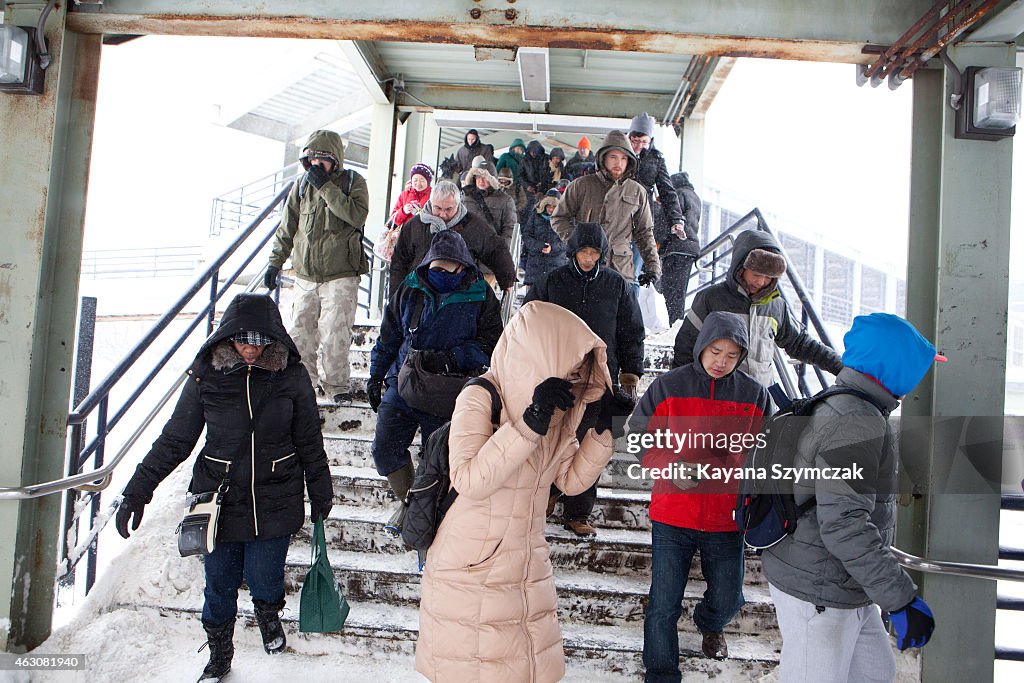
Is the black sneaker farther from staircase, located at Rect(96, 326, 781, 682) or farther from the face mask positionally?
the face mask

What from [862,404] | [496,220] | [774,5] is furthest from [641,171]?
[862,404]

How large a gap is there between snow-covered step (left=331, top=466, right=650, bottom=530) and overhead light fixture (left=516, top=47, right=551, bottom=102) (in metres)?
4.33

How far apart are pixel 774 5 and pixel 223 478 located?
11.6ft

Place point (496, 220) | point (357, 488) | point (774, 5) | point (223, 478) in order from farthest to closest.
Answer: point (496, 220), point (357, 488), point (774, 5), point (223, 478)

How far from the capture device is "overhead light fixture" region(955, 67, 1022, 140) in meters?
3.12

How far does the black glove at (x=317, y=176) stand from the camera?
4777mm

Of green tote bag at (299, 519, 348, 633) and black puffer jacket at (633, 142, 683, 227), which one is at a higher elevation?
black puffer jacket at (633, 142, 683, 227)

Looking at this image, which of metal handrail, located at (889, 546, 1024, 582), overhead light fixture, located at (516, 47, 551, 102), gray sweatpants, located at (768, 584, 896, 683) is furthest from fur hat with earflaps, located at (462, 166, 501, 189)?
gray sweatpants, located at (768, 584, 896, 683)

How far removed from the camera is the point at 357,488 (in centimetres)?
404

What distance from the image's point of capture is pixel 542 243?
668 centimetres

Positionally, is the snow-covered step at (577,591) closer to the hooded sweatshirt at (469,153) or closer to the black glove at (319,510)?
the black glove at (319,510)

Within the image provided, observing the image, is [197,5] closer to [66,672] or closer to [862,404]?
[66,672]

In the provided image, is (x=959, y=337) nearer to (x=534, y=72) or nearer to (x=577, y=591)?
(x=577, y=591)

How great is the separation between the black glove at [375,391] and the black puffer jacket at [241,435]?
0.62 metres
